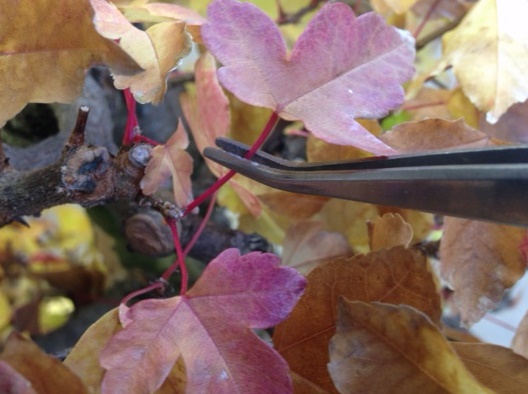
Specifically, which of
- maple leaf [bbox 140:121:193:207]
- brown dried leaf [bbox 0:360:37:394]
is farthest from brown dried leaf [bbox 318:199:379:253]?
brown dried leaf [bbox 0:360:37:394]

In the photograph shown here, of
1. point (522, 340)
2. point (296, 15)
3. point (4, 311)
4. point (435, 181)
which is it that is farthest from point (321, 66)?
point (4, 311)

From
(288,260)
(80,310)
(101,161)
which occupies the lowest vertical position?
(80,310)

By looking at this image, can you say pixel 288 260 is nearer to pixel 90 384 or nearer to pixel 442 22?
pixel 90 384

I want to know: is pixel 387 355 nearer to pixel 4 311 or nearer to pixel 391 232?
pixel 391 232

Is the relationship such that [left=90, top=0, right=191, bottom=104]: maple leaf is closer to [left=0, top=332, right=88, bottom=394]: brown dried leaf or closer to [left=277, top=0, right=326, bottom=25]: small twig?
[left=0, top=332, right=88, bottom=394]: brown dried leaf

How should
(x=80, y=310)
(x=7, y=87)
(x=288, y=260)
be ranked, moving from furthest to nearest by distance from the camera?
(x=80, y=310) → (x=288, y=260) → (x=7, y=87)

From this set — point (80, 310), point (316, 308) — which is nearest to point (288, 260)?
point (316, 308)
